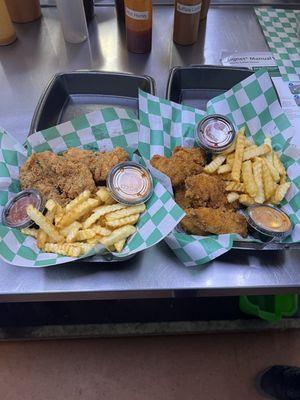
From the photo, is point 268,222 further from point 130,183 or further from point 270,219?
point 130,183

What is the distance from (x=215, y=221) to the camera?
111 cm

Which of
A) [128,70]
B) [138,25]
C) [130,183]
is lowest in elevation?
[128,70]

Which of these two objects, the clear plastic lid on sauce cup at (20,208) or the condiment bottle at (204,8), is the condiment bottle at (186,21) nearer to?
the condiment bottle at (204,8)

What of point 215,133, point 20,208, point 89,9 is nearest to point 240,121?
point 215,133

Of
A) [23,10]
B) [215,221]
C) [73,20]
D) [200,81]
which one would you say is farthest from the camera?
[23,10]

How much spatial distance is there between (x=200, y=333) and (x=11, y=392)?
1046 millimetres

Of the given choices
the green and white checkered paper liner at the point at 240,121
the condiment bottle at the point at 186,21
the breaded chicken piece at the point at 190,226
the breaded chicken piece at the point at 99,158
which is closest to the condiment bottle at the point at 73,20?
the condiment bottle at the point at 186,21

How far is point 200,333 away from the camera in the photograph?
1833 millimetres

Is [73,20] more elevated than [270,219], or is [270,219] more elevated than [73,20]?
[73,20]

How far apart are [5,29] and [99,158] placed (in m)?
1.10

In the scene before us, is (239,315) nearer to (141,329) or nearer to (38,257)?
(141,329)

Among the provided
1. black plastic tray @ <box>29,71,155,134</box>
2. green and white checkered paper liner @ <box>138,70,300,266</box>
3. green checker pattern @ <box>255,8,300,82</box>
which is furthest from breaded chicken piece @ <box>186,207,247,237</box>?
green checker pattern @ <box>255,8,300,82</box>

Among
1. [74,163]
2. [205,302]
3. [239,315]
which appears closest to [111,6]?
[74,163]

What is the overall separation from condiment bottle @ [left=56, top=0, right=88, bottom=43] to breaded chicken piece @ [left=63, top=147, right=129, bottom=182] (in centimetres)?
87
